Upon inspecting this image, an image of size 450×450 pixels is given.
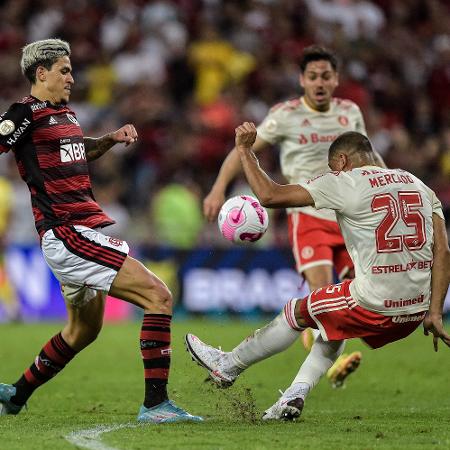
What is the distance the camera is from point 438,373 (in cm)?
1023

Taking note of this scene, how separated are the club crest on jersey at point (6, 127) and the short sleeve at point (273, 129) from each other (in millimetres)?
2927

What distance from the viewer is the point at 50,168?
7078 millimetres

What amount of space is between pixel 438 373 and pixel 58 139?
15.7 ft

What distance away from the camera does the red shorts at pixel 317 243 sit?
9.09 metres

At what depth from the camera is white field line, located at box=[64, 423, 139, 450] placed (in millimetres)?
5887

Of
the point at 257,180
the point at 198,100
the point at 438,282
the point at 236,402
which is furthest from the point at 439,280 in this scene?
the point at 198,100

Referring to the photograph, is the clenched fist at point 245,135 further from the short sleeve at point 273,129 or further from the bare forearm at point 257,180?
the short sleeve at point 273,129

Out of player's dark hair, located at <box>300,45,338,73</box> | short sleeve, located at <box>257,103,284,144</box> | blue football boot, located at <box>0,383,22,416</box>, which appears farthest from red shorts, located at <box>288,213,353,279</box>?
blue football boot, located at <box>0,383,22,416</box>

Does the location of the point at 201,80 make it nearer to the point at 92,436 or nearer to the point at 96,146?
the point at 96,146

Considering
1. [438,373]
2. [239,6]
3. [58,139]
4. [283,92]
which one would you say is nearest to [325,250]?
[438,373]

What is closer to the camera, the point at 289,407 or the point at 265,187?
the point at 265,187

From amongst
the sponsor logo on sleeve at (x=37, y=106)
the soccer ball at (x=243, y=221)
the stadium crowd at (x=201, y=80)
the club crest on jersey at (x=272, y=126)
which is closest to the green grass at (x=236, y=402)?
the soccer ball at (x=243, y=221)

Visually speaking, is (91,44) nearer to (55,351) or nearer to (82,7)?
(82,7)

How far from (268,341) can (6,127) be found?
219cm
